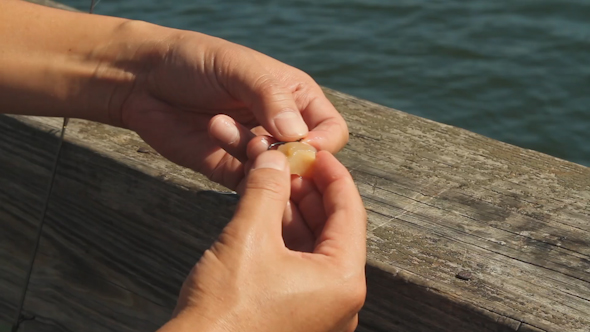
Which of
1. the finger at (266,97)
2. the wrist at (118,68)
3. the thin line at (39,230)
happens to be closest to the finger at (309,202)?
the finger at (266,97)

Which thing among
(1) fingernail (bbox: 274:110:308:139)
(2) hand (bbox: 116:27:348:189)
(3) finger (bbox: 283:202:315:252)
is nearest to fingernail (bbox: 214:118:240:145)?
(2) hand (bbox: 116:27:348:189)

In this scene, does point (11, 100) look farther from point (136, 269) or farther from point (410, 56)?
point (410, 56)

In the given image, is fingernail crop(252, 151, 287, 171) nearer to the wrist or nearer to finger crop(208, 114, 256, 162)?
finger crop(208, 114, 256, 162)

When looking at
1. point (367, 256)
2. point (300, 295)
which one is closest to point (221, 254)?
point (300, 295)

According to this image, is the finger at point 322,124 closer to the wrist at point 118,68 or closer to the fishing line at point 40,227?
the wrist at point 118,68

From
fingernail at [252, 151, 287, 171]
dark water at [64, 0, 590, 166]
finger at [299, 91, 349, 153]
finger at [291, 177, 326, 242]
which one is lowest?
dark water at [64, 0, 590, 166]

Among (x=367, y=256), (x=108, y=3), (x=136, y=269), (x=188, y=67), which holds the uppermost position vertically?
(x=188, y=67)
